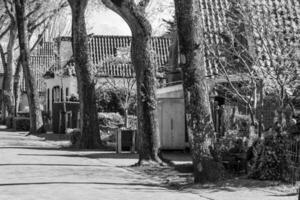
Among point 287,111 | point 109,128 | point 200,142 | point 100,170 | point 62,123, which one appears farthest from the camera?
point 62,123

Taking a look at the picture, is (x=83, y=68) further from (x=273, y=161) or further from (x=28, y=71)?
(x=273, y=161)

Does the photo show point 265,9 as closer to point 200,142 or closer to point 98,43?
point 200,142

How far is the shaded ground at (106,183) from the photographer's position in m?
13.2

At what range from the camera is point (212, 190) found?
46.1ft

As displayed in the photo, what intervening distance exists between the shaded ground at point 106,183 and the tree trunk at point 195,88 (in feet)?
2.49

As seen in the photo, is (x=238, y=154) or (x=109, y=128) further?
(x=109, y=128)

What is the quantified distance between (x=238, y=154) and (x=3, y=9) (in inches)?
1472

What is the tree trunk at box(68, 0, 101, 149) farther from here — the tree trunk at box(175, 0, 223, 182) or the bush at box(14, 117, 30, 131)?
the bush at box(14, 117, 30, 131)

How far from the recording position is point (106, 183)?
15.4 metres

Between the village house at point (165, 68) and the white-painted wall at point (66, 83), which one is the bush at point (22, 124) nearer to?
the village house at point (165, 68)

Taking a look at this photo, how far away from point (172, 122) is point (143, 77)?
22.2 feet

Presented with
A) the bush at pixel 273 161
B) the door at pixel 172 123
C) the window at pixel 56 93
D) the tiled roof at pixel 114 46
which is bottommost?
the bush at pixel 273 161

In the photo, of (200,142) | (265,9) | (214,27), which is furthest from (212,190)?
(214,27)

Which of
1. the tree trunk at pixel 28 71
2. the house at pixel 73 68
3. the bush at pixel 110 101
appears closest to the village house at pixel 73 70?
the house at pixel 73 68
